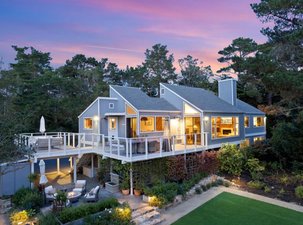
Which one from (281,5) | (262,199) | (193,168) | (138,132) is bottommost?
(262,199)

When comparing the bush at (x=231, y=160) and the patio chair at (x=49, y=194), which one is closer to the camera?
the patio chair at (x=49, y=194)

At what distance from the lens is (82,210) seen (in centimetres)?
1066

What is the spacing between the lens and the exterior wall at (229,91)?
958 inches

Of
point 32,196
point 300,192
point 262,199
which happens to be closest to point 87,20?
point 32,196

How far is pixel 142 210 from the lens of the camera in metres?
11.9

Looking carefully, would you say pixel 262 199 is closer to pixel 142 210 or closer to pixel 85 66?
pixel 142 210

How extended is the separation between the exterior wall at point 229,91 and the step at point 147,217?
15535mm

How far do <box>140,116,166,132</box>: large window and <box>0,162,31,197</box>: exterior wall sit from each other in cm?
774

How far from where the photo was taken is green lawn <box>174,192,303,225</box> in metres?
11.0

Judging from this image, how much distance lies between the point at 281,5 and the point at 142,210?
1275cm

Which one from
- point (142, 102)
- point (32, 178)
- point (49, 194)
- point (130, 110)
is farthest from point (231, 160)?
point (32, 178)

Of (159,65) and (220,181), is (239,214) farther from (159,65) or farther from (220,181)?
(159,65)

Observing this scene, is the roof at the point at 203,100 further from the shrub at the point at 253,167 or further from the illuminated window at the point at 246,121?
the shrub at the point at 253,167

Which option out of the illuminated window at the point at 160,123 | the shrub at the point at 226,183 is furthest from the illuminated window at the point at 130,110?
the shrub at the point at 226,183
